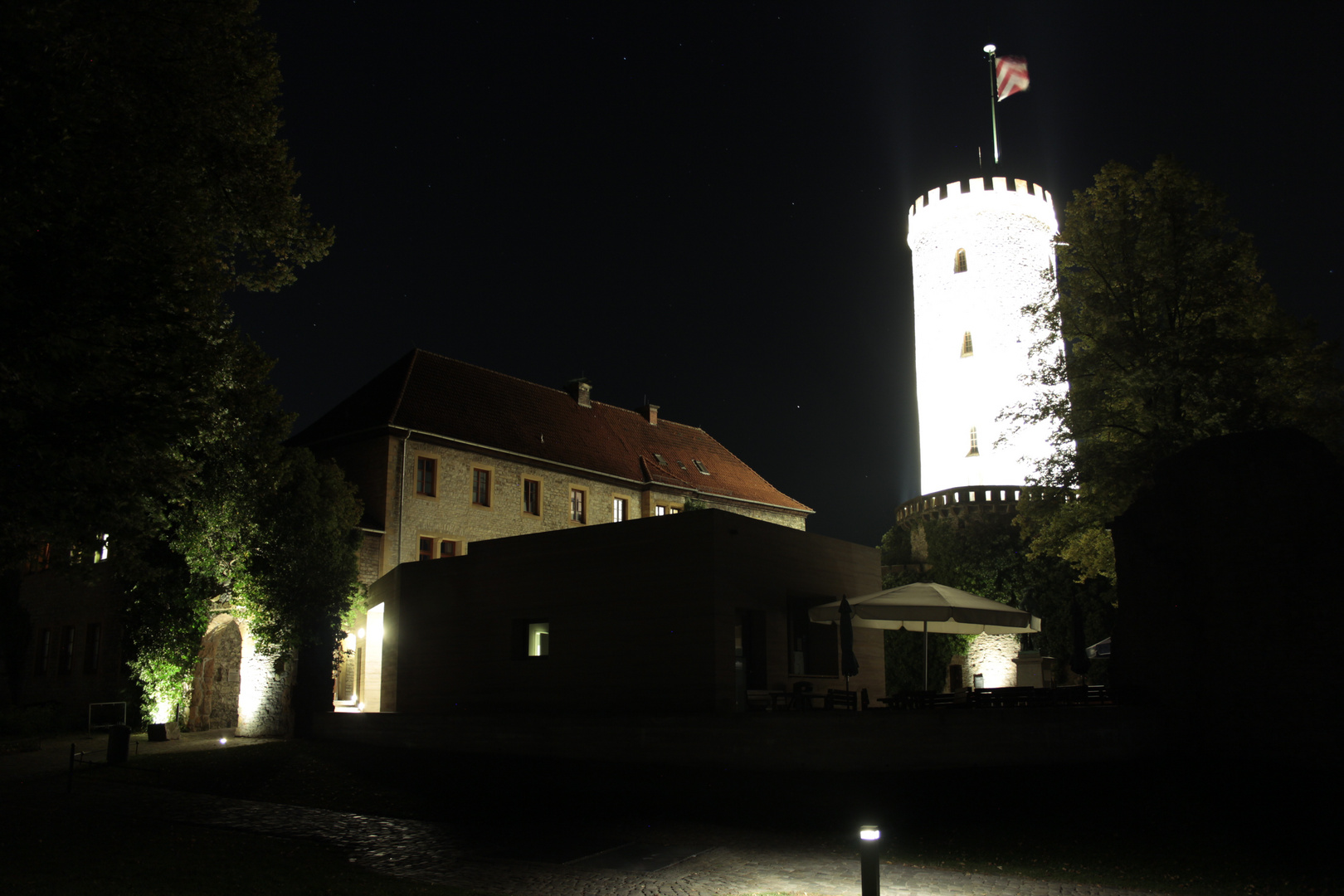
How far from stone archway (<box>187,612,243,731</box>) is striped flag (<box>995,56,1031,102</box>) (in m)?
37.9

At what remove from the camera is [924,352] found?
46.4 m

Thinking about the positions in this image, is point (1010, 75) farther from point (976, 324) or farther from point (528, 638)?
point (528, 638)

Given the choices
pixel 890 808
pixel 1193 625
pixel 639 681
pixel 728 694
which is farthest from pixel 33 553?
pixel 1193 625

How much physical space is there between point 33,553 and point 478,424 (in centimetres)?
1937

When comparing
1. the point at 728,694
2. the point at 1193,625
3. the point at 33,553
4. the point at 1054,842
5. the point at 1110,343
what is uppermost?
the point at 1110,343

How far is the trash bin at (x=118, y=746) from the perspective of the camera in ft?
59.5

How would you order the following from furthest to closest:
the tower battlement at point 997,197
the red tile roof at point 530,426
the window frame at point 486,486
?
the tower battlement at point 997,197
the window frame at point 486,486
the red tile roof at point 530,426

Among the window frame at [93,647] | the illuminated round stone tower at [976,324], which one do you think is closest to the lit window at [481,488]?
the window frame at [93,647]

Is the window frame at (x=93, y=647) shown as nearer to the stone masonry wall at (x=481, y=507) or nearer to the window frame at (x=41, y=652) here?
the window frame at (x=41, y=652)

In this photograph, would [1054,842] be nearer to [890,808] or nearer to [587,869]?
[890,808]

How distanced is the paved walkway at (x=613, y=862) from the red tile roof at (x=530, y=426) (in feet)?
59.9

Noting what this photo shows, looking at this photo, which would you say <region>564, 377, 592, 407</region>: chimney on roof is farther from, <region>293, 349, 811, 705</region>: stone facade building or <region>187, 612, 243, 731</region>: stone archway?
<region>187, 612, 243, 731</region>: stone archway

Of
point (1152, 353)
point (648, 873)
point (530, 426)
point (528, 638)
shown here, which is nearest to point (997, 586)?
point (1152, 353)

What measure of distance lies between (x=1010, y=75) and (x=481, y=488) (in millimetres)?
30117
